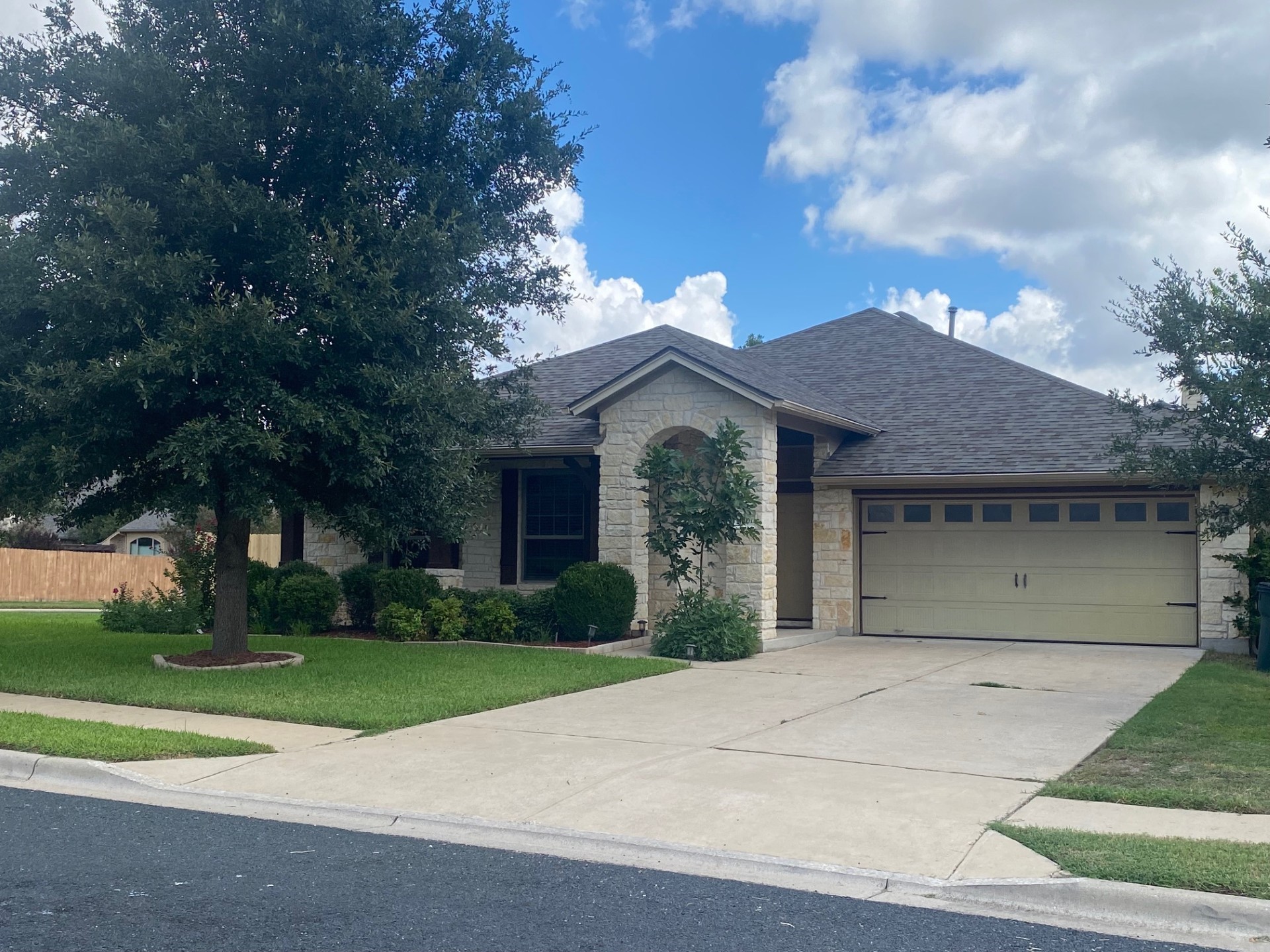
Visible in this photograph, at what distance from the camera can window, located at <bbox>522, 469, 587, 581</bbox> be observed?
1825cm

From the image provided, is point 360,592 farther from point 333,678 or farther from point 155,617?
point 333,678

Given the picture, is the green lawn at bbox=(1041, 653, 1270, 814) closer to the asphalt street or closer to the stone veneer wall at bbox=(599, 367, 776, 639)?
the asphalt street

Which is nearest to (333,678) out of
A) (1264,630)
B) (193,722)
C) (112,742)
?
(193,722)

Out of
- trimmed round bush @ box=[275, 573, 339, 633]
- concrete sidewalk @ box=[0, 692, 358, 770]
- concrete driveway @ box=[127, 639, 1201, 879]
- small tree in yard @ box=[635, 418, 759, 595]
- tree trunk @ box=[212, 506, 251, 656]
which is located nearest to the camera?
concrete driveway @ box=[127, 639, 1201, 879]

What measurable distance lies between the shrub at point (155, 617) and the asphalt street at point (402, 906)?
39.8 feet

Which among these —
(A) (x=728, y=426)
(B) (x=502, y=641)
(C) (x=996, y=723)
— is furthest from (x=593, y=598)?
(C) (x=996, y=723)

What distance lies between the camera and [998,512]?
1706 centimetres

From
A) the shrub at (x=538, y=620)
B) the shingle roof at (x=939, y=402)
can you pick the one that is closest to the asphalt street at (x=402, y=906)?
the shrub at (x=538, y=620)

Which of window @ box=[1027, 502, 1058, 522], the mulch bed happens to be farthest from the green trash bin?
the mulch bed

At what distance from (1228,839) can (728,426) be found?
9663mm

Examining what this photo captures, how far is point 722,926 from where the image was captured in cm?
503

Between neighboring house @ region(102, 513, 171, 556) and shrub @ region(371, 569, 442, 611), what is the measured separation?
1309 inches

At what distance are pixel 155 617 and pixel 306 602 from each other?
9.06 feet

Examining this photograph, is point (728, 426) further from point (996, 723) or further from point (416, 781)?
point (416, 781)
